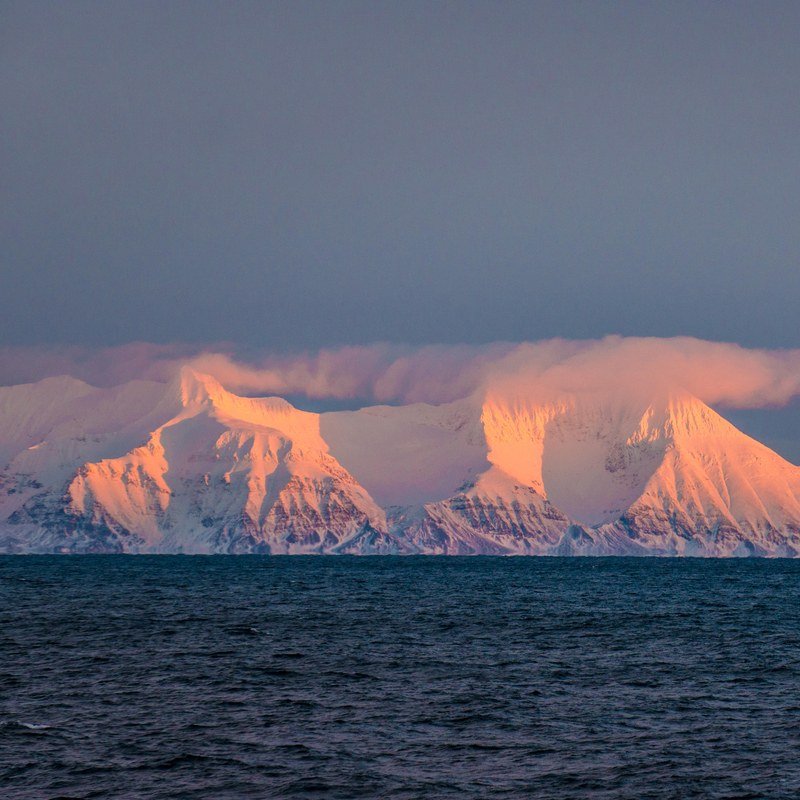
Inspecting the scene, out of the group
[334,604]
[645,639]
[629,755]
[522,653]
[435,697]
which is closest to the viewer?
[629,755]

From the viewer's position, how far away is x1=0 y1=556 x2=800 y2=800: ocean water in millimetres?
56594

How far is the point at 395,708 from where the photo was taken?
73625 millimetres

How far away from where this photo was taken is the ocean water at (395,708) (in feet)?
186

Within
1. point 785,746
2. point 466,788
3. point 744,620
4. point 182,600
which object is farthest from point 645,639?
point 182,600

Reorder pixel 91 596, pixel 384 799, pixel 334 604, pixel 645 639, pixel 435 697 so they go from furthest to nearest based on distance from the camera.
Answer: pixel 91 596 → pixel 334 604 → pixel 645 639 → pixel 435 697 → pixel 384 799

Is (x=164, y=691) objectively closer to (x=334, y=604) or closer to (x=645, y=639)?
(x=645, y=639)

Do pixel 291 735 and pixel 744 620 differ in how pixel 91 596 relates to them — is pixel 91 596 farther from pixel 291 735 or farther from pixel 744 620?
pixel 291 735

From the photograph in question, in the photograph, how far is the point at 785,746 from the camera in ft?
209

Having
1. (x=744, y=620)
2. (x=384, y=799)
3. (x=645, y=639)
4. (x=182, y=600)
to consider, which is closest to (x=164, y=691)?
(x=384, y=799)

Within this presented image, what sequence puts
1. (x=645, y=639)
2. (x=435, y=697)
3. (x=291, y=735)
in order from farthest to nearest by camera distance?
(x=645, y=639)
(x=435, y=697)
(x=291, y=735)

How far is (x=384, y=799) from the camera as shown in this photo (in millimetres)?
53406

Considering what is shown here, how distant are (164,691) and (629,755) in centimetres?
3130

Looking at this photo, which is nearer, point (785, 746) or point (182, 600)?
point (785, 746)

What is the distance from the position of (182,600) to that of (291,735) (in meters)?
108
